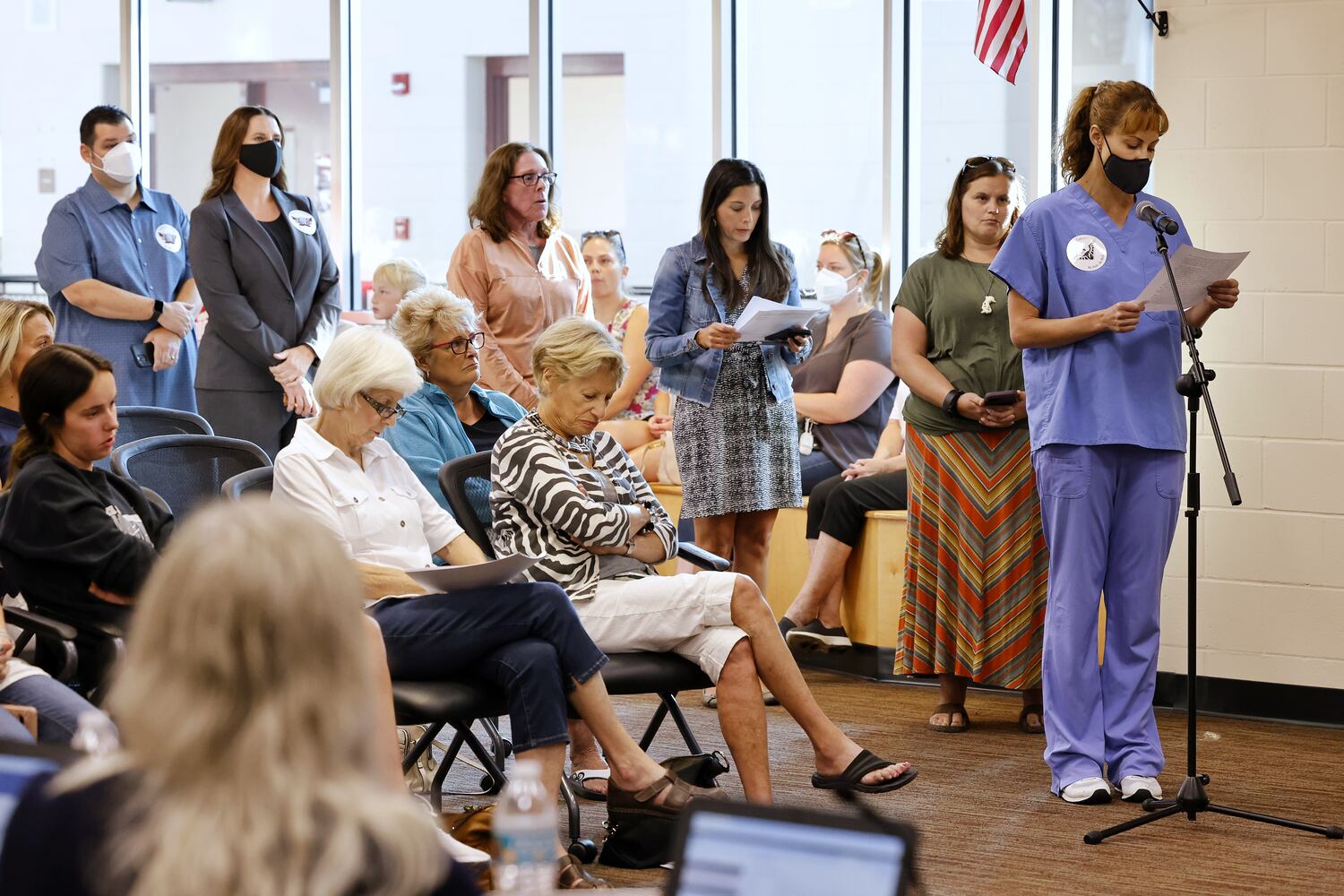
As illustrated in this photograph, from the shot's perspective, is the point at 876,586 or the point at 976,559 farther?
the point at 876,586

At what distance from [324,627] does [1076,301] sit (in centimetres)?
281

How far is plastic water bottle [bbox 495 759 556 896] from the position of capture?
1.80 meters

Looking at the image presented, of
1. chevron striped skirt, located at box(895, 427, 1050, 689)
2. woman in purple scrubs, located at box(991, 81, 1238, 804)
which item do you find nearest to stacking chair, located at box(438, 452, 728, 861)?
woman in purple scrubs, located at box(991, 81, 1238, 804)

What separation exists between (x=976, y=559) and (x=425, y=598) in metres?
1.94

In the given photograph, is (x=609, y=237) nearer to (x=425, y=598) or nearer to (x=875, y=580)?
(x=875, y=580)

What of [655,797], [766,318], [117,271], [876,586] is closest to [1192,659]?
[655,797]

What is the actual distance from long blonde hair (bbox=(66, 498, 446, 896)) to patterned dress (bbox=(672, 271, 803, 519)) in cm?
347

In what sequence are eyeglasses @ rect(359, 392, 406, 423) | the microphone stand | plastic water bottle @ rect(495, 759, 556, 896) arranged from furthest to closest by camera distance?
the microphone stand, eyeglasses @ rect(359, 392, 406, 423), plastic water bottle @ rect(495, 759, 556, 896)

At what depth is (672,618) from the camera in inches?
123

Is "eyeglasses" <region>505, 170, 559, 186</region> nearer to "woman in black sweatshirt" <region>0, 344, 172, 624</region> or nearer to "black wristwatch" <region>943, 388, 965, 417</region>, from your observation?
"black wristwatch" <region>943, 388, 965, 417</region>

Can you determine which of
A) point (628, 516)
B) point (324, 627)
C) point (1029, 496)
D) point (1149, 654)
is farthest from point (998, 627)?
point (324, 627)

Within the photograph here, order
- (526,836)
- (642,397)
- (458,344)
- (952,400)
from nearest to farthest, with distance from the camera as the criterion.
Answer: (526,836) → (458,344) → (952,400) → (642,397)

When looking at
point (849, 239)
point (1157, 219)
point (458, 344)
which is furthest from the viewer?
point (849, 239)

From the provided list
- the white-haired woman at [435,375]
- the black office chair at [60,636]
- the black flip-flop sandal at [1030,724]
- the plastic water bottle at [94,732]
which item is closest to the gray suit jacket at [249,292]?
the white-haired woman at [435,375]
